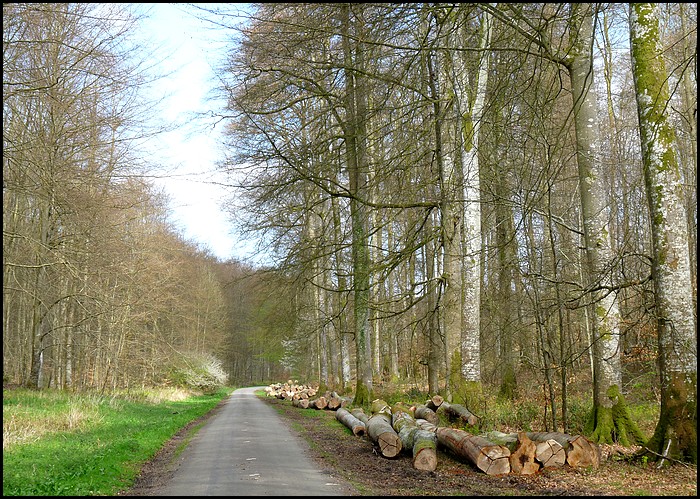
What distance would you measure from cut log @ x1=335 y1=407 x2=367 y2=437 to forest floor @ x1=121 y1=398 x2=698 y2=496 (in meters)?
2.41

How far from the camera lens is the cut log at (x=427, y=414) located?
11.9 m

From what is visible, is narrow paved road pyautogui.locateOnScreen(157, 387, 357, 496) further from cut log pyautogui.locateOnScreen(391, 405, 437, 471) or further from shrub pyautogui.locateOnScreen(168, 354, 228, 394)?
shrub pyautogui.locateOnScreen(168, 354, 228, 394)

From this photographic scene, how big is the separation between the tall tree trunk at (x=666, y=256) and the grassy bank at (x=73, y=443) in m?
6.60

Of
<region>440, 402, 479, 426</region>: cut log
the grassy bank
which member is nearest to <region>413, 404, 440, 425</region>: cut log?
<region>440, 402, 479, 426</region>: cut log

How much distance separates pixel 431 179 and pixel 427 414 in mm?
5922

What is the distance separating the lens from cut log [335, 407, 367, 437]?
12180mm

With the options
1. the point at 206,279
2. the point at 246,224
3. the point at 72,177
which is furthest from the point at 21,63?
the point at 206,279

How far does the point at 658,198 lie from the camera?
710cm

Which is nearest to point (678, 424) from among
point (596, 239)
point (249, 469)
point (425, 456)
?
point (425, 456)

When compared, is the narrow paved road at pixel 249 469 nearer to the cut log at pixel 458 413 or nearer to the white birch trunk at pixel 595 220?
the cut log at pixel 458 413

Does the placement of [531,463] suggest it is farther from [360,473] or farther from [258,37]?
[258,37]

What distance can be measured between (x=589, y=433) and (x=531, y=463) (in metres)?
2.02

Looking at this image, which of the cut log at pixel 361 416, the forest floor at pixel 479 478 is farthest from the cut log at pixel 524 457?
the cut log at pixel 361 416

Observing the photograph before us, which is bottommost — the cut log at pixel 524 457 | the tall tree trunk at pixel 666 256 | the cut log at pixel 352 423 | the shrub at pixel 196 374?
the shrub at pixel 196 374
